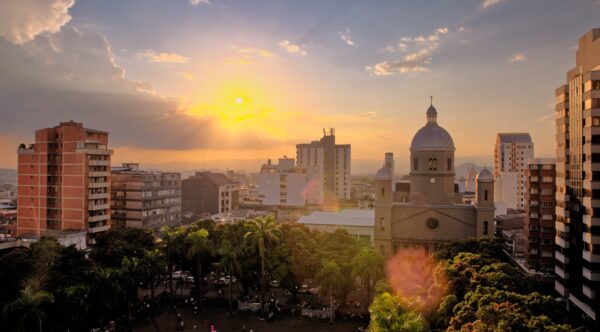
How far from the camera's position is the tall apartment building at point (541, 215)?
182 feet

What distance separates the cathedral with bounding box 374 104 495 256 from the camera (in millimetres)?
60938

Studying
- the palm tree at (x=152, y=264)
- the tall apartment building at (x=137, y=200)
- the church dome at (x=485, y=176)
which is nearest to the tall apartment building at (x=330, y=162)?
the tall apartment building at (x=137, y=200)

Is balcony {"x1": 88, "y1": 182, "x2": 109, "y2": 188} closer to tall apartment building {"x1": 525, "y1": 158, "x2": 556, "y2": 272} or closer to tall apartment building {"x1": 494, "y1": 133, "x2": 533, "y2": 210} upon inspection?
tall apartment building {"x1": 525, "y1": 158, "x2": 556, "y2": 272}

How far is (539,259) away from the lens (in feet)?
182

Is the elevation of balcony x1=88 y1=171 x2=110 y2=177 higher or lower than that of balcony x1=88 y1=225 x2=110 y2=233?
higher

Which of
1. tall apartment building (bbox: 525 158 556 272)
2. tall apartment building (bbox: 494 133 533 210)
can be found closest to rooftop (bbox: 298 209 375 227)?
tall apartment building (bbox: 525 158 556 272)

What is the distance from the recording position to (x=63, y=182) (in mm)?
62719

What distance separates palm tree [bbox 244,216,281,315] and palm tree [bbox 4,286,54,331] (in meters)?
20.3

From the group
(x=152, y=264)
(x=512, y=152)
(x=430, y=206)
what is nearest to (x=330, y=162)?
(x=512, y=152)

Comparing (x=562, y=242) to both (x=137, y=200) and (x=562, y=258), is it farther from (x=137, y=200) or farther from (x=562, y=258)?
(x=137, y=200)

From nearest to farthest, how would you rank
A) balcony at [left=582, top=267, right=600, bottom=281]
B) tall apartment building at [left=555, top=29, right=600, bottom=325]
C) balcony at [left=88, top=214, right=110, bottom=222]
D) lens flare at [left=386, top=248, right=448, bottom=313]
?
lens flare at [left=386, top=248, right=448, bottom=313] → balcony at [left=582, top=267, right=600, bottom=281] → tall apartment building at [left=555, top=29, right=600, bottom=325] → balcony at [left=88, top=214, right=110, bottom=222]

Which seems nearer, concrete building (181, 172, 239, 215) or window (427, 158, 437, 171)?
window (427, 158, 437, 171)

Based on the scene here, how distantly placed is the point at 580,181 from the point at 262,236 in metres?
30.7

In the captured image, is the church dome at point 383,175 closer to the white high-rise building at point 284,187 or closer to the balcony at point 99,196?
the balcony at point 99,196
